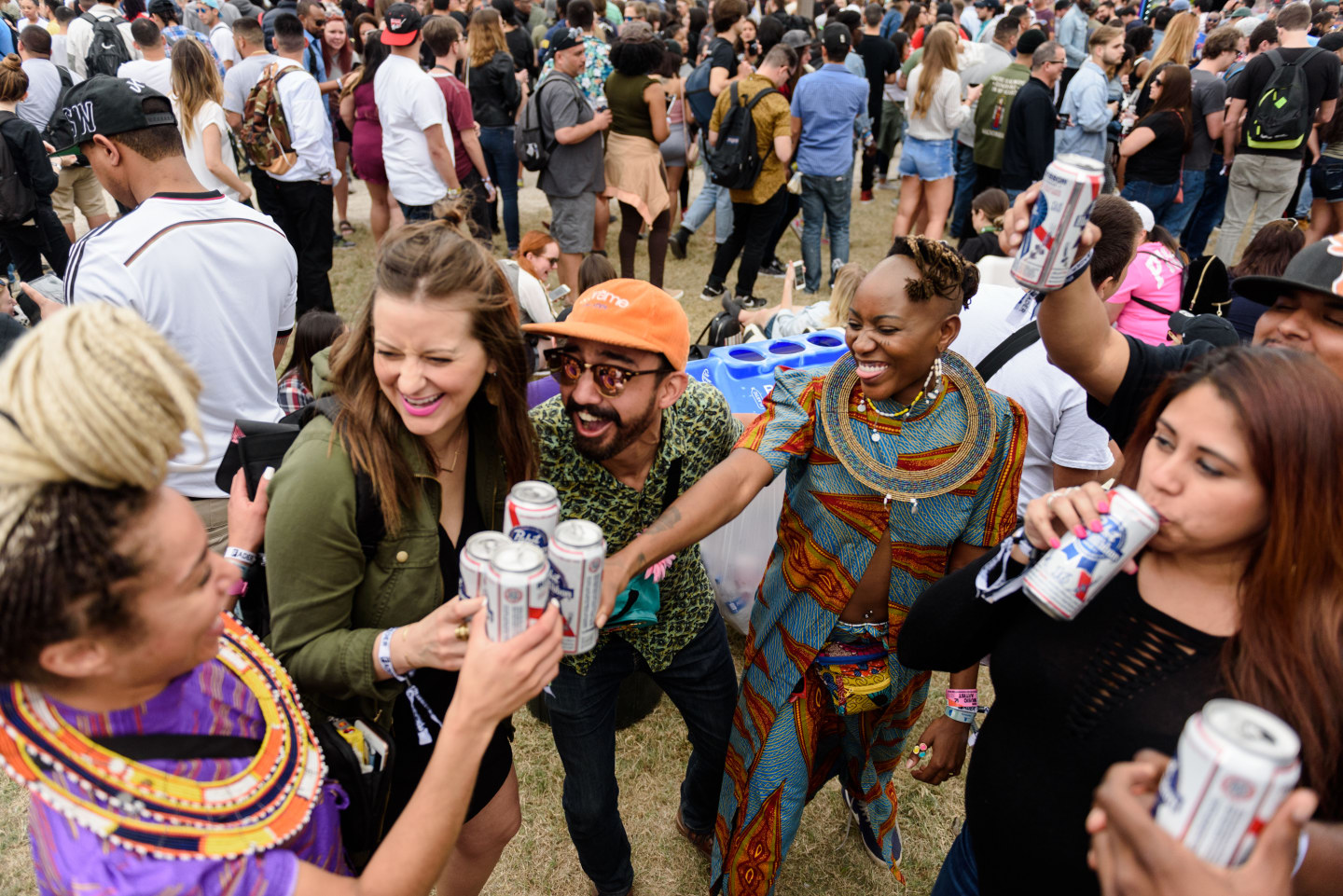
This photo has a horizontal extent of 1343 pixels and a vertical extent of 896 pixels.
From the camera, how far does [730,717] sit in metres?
2.64

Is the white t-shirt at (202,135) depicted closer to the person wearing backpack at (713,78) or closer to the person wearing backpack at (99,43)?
the person wearing backpack at (99,43)

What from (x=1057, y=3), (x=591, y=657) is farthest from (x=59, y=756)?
(x=1057, y=3)

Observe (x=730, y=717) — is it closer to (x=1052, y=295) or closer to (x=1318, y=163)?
(x=1052, y=295)

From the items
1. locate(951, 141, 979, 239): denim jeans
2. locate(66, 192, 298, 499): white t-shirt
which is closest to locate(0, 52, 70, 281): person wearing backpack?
locate(66, 192, 298, 499): white t-shirt

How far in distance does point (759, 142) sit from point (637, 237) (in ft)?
4.07

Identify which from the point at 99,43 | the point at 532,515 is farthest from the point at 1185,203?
the point at 99,43

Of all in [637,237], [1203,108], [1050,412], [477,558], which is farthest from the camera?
[1203,108]

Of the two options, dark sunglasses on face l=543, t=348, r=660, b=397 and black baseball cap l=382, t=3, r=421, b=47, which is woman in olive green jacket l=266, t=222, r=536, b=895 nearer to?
dark sunglasses on face l=543, t=348, r=660, b=397

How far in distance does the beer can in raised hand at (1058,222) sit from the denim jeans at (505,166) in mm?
6597

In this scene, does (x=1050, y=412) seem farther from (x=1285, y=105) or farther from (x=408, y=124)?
(x=1285, y=105)

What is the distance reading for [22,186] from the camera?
5805 mm

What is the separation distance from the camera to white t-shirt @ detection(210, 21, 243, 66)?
337 inches

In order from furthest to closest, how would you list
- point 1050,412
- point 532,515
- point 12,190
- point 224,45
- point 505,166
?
point 224,45
point 505,166
point 12,190
point 1050,412
point 532,515

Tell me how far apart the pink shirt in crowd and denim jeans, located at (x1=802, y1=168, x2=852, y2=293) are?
3734 millimetres
